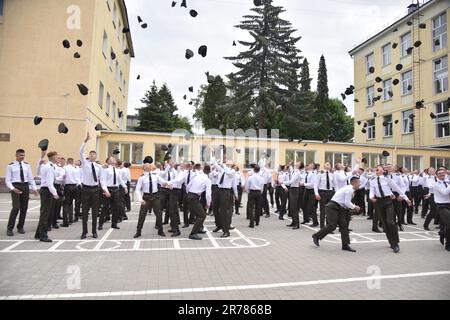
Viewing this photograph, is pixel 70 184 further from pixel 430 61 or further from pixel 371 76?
pixel 371 76

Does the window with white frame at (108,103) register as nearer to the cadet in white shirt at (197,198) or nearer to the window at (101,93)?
the window at (101,93)

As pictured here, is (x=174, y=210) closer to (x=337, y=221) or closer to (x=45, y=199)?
(x=45, y=199)

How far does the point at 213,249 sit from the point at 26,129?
1656 cm

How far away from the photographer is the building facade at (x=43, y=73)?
63.3ft

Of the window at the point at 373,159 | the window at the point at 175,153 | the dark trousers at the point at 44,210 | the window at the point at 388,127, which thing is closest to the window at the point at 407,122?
the window at the point at 388,127

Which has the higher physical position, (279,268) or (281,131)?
(281,131)

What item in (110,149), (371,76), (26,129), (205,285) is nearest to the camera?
(205,285)

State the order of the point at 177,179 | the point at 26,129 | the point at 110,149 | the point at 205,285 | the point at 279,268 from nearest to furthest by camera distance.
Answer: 1. the point at 205,285
2. the point at 279,268
3. the point at 177,179
4. the point at 26,129
5. the point at 110,149

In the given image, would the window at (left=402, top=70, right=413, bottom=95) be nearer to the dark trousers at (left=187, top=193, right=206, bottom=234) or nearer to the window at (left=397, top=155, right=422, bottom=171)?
the window at (left=397, top=155, right=422, bottom=171)

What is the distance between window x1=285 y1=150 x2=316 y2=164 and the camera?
2720cm

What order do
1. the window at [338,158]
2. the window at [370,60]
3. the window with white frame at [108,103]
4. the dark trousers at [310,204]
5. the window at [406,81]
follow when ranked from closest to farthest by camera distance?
the dark trousers at [310,204] → the window with white frame at [108,103] → the window at [338,158] → the window at [406,81] → the window at [370,60]

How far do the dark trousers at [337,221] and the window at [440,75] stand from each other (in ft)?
90.6
